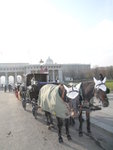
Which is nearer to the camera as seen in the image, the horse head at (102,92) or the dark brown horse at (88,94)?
the horse head at (102,92)

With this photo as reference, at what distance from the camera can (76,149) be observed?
4.49m

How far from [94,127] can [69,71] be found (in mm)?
93012

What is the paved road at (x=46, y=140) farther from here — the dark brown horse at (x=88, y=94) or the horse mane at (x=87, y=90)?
the horse mane at (x=87, y=90)

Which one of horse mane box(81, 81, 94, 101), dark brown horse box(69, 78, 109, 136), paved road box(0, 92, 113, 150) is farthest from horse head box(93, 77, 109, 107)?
paved road box(0, 92, 113, 150)

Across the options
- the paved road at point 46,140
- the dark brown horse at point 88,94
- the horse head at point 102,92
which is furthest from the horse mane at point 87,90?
the paved road at point 46,140

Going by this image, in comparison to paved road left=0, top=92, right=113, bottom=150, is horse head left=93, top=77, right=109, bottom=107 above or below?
above

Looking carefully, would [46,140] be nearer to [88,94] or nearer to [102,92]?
[88,94]

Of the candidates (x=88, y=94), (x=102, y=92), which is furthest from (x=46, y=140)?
(x=102, y=92)

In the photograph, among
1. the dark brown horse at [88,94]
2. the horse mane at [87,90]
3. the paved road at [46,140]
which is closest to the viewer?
the paved road at [46,140]

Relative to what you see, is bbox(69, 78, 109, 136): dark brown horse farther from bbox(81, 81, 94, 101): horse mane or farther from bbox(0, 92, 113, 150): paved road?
bbox(0, 92, 113, 150): paved road

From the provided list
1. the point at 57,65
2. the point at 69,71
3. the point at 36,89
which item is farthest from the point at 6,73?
the point at 36,89

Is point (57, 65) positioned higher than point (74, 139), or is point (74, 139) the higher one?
point (57, 65)

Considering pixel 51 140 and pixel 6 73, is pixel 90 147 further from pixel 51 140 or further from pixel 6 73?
pixel 6 73

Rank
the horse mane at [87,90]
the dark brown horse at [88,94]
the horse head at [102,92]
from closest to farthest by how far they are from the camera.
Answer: the horse head at [102,92], the dark brown horse at [88,94], the horse mane at [87,90]
